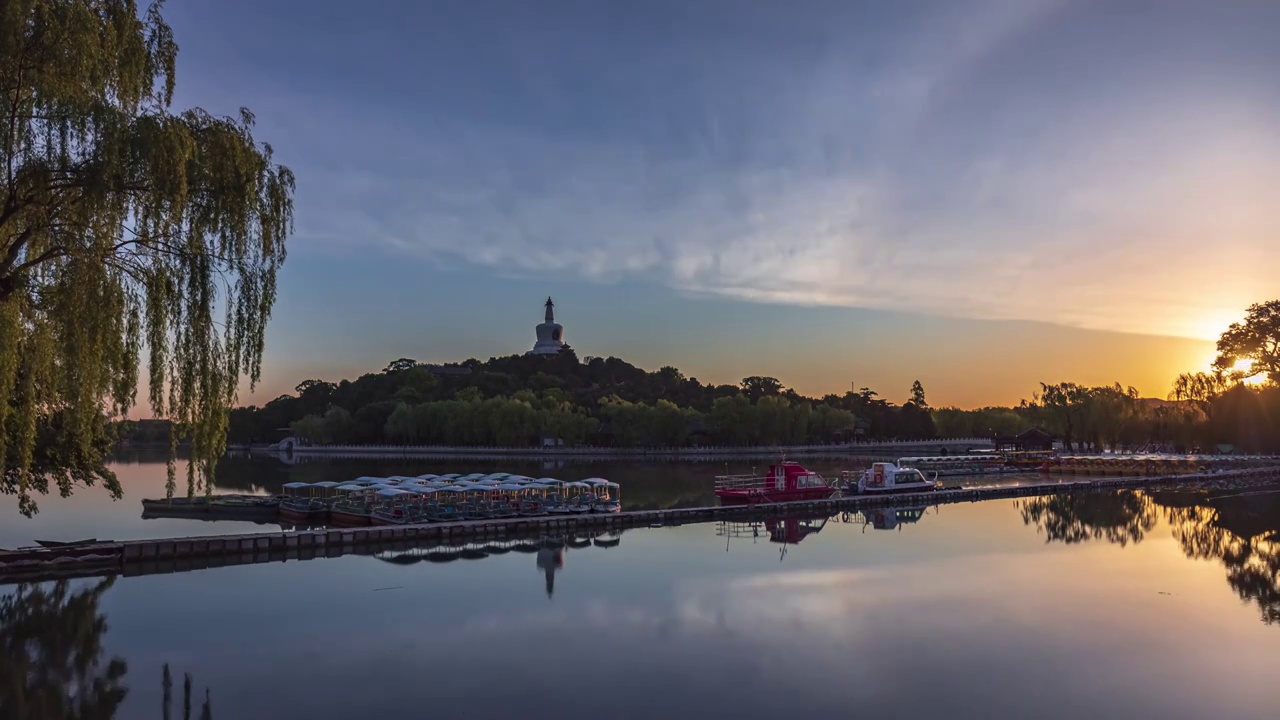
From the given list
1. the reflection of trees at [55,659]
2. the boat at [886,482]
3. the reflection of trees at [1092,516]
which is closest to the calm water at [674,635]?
the reflection of trees at [55,659]

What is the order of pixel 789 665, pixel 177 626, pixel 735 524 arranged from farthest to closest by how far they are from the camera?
pixel 735 524 < pixel 177 626 < pixel 789 665

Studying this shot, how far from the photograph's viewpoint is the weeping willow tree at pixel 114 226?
39.2ft

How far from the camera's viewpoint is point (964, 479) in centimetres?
6191

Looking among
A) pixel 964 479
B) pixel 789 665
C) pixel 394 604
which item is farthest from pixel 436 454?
pixel 789 665

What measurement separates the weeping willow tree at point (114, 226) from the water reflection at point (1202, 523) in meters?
23.1

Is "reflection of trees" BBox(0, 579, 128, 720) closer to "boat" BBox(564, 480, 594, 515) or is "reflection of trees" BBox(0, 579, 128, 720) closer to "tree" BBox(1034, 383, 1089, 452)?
"boat" BBox(564, 480, 594, 515)

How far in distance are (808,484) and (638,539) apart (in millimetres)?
15350

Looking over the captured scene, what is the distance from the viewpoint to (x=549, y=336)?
563ft

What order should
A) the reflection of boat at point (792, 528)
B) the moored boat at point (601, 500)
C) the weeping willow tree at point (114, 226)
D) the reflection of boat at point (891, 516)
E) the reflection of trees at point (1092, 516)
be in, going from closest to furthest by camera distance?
1. the weeping willow tree at point (114, 226)
2. the reflection of boat at point (792, 528)
3. the reflection of trees at point (1092, 516)
4. the moored boat at point (601, 500)
5. the reflection of boat at point (891, 516)

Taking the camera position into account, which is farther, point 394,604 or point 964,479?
point 964,479

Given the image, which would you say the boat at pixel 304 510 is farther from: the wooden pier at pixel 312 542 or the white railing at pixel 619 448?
the white railing at pixel 619 448

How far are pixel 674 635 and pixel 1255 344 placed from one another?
81.3 m

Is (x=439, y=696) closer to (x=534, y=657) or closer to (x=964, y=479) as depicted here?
(x=534, y=657)

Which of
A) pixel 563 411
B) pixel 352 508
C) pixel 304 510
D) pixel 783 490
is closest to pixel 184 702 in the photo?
pixel 352 508
